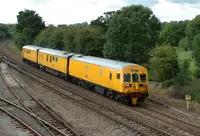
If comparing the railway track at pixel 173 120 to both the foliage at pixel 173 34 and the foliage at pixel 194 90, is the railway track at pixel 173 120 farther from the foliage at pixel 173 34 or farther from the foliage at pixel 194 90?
the foliage at pixel 173 34

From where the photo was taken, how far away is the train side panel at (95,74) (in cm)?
2424

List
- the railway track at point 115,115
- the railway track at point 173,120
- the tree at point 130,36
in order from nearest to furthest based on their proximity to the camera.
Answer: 1. the railway track at point 115,115
2. the railway track at point 173,120
3. the tree at point 130,36

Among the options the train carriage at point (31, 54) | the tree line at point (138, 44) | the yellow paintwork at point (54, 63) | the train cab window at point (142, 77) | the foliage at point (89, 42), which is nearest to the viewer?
the train cab window at point (142, 77)

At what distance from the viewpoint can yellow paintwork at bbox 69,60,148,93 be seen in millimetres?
23359

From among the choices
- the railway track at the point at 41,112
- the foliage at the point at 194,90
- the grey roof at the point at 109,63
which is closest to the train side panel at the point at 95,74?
the grey roof at the point at 109,63

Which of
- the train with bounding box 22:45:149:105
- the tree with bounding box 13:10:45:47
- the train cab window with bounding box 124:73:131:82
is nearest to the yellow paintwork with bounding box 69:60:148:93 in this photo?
the train with bounding box 22:45:149:105

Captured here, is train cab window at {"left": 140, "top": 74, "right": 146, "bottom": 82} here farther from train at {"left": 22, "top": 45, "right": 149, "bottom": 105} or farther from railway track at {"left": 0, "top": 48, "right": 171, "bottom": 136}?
railway track at {"left": 0, "top": 48, "right": 171, "bottom": 136}

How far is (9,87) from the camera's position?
96.7 ft

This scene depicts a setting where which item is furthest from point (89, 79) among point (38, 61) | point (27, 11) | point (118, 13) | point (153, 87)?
point (27, 11)

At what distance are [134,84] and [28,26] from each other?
2751 inches

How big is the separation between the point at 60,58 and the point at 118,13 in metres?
9.78

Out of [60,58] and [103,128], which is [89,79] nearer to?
[60,58]

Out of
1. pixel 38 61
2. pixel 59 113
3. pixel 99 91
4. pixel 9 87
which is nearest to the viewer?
pixel 59 113

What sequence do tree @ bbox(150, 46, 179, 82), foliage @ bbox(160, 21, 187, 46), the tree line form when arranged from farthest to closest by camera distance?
1. foliage @ bbox(160, 21, 187, 46)
2. tree @ bbox(150, 46, 179, 82)
3. the tree line
